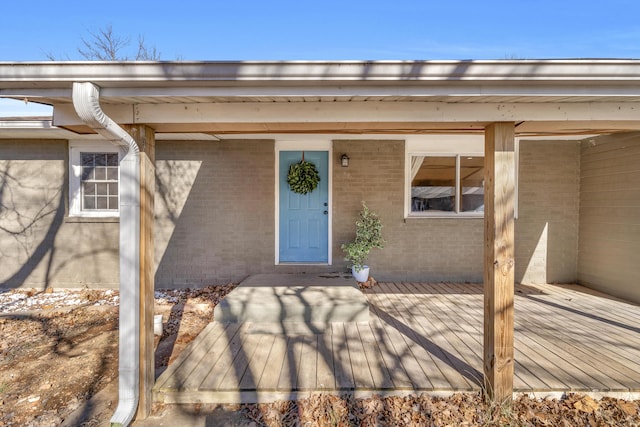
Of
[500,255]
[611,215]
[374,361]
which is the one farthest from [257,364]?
[611,215]

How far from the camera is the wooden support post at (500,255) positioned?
2.14 meters

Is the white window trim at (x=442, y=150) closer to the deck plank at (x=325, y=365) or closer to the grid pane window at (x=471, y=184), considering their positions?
the grid pane window at (x=471, y=184)

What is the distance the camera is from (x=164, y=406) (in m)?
2.26

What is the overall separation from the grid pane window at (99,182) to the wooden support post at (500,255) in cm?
545

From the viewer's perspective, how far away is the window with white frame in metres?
5.20

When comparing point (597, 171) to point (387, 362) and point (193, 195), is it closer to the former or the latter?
point (387, 362)

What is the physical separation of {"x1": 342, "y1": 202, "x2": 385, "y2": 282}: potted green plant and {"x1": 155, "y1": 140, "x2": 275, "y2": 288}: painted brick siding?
128 cm

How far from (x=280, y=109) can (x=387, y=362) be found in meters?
2.13

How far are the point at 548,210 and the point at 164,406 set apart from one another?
572 centimetres

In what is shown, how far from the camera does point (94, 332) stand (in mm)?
3482

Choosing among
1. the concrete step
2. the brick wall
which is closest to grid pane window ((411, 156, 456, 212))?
the brick wall

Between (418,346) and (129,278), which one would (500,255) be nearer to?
(418,346)

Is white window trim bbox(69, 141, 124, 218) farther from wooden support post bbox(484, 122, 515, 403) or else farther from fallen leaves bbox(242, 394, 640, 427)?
wooden support post bbox(484, 122, 515, 403)

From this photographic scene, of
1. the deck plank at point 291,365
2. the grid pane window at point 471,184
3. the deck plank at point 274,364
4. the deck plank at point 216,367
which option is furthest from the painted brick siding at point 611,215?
the deck plank at point 216,367
